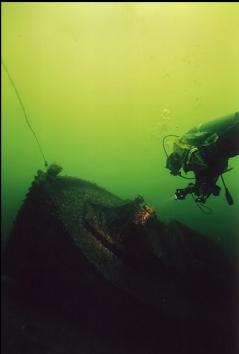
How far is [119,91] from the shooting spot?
4325 centimetres

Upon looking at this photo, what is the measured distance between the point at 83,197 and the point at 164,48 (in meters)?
25.6

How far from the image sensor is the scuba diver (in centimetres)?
337

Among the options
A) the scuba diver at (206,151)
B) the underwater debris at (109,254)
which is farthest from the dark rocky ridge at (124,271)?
the scuba diver at (206,151)

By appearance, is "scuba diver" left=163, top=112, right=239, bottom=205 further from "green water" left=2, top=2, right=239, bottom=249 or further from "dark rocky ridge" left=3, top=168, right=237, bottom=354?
"green water" left=2, top=2, right=239, bottom=249

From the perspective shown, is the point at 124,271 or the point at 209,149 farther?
the point at 124,271

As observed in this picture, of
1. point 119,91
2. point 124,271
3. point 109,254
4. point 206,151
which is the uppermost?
point 119,91

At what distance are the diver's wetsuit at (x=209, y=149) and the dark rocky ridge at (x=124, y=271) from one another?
81 cm

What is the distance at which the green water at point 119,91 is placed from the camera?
1444 cm

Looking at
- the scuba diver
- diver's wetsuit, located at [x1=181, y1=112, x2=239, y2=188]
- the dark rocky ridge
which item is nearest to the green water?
the dark rocky ridge

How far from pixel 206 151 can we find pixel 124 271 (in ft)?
5.79

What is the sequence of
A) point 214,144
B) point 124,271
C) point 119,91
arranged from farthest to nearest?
point 119,91 → point 124,271 → point 214,144

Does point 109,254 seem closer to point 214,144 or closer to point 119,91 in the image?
point 214,144

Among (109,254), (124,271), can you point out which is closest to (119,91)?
(109,254)

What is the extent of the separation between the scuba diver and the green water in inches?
148
